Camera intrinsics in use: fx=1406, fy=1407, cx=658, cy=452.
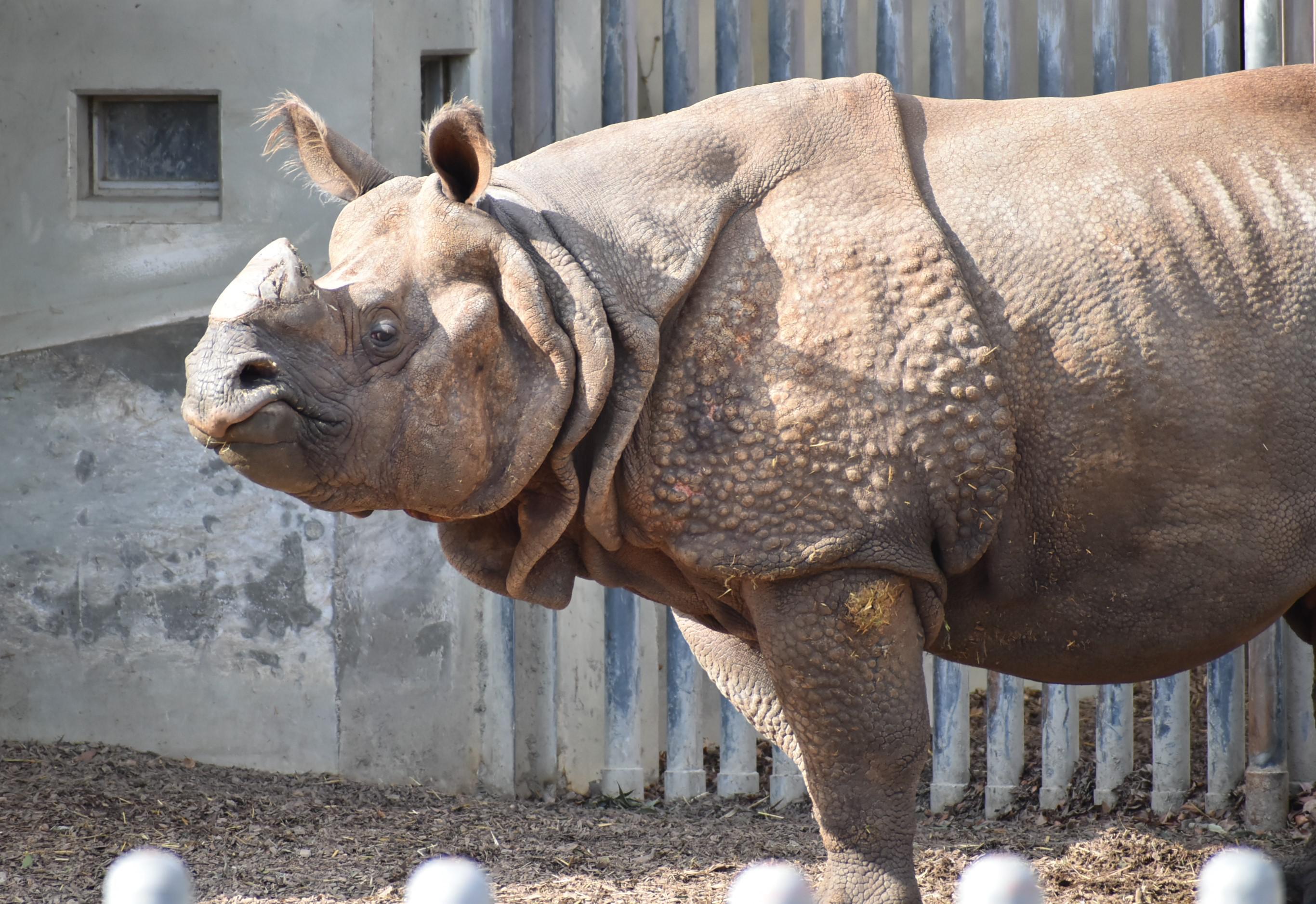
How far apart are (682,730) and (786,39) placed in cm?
275

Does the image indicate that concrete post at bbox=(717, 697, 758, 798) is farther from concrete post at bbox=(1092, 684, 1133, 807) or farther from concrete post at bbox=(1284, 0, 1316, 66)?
concrete post at bbox=(1284, 0, 1316, 66)

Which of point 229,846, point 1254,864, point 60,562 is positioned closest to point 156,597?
point 60,562

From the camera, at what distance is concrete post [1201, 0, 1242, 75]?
16.8 ft

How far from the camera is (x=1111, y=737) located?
526 cm

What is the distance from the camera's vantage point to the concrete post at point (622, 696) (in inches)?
221

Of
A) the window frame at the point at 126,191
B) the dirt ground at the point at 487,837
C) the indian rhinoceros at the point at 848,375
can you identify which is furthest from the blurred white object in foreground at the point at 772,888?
the window frame at the point at 126,191

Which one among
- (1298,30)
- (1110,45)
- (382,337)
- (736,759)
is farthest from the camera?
(736,759)

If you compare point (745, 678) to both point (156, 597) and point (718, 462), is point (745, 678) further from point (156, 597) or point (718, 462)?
point (156, 597)

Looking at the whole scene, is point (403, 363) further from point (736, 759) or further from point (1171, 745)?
point (1171, 745)

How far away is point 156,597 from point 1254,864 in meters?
4.92

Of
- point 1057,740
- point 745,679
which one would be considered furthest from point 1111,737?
point 745,679

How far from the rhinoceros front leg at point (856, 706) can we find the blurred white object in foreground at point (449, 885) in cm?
143

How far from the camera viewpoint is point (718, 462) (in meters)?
2.98

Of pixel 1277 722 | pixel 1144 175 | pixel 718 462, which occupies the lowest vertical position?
pixel 1277 722
